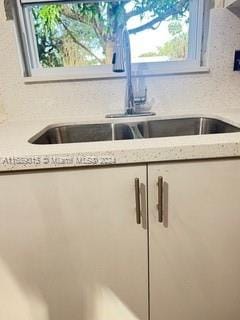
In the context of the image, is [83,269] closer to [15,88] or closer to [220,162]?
[220,162]

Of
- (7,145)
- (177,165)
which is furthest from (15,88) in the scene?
(177,165)

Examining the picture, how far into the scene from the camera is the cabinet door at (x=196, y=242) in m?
0.77

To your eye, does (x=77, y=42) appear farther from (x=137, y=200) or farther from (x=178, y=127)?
(x=137, y=200)

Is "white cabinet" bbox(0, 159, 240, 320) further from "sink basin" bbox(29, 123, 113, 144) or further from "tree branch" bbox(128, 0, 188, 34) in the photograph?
"tree branch" bbox(128, 0, 188, 34)

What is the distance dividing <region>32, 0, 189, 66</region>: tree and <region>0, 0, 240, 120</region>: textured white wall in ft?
0.60

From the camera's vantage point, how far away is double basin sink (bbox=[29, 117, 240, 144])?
119 cm

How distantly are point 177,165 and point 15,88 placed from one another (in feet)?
3.20

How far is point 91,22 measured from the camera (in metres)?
1.30

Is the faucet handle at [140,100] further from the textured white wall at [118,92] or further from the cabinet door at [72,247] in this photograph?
the cabinet door at [72,247]

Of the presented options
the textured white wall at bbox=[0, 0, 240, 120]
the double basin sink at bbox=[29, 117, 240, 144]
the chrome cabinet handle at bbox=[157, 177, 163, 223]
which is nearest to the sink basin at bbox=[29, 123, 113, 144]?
the double basin sink at bbox=[29, 117, 240, 144]

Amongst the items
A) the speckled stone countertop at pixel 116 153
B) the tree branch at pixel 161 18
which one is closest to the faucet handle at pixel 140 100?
the tree branch at pixel 161 18

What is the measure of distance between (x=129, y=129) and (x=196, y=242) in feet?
1.94

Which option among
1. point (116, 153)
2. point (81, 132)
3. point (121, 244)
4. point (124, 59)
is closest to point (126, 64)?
point (124, 59)

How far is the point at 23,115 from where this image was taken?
51.7 inches
